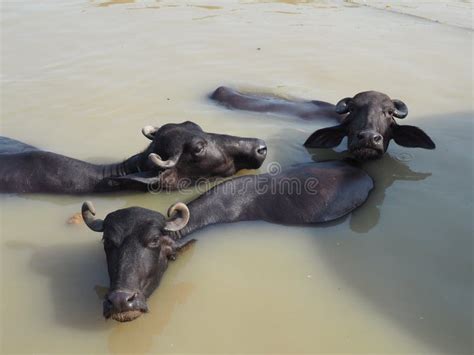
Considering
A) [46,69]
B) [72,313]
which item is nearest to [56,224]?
[72,313]

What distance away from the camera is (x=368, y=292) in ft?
12.1

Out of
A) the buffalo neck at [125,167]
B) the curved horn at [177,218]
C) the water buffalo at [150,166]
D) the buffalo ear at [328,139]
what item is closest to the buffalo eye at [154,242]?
the curved horn at [177,218]

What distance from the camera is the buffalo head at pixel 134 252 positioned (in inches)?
130

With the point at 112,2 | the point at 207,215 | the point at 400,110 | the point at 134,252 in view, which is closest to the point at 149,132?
the point at 207,215

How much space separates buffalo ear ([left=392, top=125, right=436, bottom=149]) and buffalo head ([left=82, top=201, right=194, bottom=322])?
3.09 m

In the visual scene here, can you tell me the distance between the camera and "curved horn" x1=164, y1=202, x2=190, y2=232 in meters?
3.81

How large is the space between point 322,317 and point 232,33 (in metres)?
9.14

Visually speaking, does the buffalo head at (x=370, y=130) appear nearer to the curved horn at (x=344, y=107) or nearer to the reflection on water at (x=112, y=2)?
the curved horn at (x=344, y=107)

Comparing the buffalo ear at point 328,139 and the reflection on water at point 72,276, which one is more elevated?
the buffalo ear at point 328,139

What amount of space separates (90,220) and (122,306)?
943 mm

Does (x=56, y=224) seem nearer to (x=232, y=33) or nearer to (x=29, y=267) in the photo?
(x=29, y=267)

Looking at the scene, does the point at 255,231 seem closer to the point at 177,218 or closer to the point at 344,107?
the point at 177,218

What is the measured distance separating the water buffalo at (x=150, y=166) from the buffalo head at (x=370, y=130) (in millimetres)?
963

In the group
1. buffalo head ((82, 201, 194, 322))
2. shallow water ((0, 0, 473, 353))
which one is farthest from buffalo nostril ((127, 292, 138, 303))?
shallow water ((0, 0, 473, 353))
